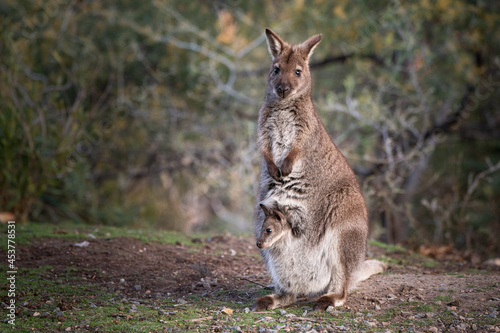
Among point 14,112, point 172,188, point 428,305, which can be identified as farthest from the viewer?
point 172,188

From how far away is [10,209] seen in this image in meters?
7.62

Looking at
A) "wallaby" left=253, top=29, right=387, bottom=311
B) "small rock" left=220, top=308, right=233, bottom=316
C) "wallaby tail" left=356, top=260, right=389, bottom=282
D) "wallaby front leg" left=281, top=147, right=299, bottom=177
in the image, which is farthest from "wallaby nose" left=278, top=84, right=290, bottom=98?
"small rock" left=220, top=308, right=233, bottom=316

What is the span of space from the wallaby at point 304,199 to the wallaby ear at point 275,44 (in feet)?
0.06

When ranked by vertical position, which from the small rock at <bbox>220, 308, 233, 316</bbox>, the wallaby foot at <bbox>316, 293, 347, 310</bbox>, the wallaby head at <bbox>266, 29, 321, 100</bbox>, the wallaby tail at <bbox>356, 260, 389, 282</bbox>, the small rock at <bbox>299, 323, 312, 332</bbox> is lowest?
the small rock at <bbox>299, 323, 312, 332</bbox>

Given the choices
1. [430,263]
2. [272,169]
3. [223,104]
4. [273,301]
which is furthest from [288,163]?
[223,104]

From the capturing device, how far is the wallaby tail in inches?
192

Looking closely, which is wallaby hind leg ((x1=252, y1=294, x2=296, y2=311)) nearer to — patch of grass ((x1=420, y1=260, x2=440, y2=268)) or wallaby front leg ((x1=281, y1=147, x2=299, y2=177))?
wallaby front leg ((x1=281, y1=147, x2=299, y2=177))

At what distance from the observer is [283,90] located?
4.88 meters

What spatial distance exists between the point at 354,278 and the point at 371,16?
6.25 metres

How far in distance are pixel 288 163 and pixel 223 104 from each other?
23.5ft

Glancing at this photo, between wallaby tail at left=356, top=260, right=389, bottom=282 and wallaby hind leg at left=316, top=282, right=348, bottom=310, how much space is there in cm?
30

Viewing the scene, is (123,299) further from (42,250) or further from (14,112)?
(14,112)

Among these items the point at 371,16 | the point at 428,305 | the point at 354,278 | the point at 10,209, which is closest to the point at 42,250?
the point at 10,209

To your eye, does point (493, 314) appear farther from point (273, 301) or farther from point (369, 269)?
point (273, 301)
